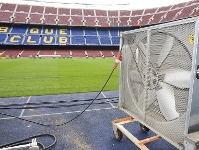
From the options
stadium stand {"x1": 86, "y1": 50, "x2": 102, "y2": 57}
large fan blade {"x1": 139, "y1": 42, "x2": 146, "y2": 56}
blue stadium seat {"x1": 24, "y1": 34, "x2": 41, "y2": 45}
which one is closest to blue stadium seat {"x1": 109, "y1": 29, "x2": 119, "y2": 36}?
stadium stand {"x1": 86, "y1": 50, "x2": 102, "y2": 57}

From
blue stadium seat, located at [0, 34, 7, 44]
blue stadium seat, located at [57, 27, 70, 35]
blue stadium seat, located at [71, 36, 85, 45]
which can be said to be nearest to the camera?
blue stadium seat, located at [0, 34, 7, 44]

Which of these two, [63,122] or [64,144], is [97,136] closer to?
[64,144]

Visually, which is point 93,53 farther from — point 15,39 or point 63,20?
point 15,39

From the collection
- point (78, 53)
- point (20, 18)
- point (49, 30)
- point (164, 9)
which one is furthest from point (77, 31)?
point (164, 9)

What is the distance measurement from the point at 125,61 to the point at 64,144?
80.1 inches

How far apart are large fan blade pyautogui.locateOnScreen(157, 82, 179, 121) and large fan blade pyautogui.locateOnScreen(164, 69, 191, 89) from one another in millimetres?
114

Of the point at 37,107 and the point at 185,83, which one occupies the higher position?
the point at 185,83

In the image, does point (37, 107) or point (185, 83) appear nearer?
point (185, 83)

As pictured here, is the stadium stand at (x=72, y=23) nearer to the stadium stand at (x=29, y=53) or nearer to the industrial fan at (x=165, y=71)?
the stadium stand at (x=29, y=53)

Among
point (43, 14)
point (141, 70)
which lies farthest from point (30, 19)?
point (141, 70)

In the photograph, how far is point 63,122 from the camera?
4.62 metres

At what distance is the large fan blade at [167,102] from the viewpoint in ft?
8.16

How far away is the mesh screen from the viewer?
2.26 m

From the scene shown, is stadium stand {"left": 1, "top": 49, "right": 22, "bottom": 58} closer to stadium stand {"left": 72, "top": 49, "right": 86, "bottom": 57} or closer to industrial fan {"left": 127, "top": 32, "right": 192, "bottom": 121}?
stadium stand {"left": 72, "top": 49, "right": 86, "bottom": 57}
